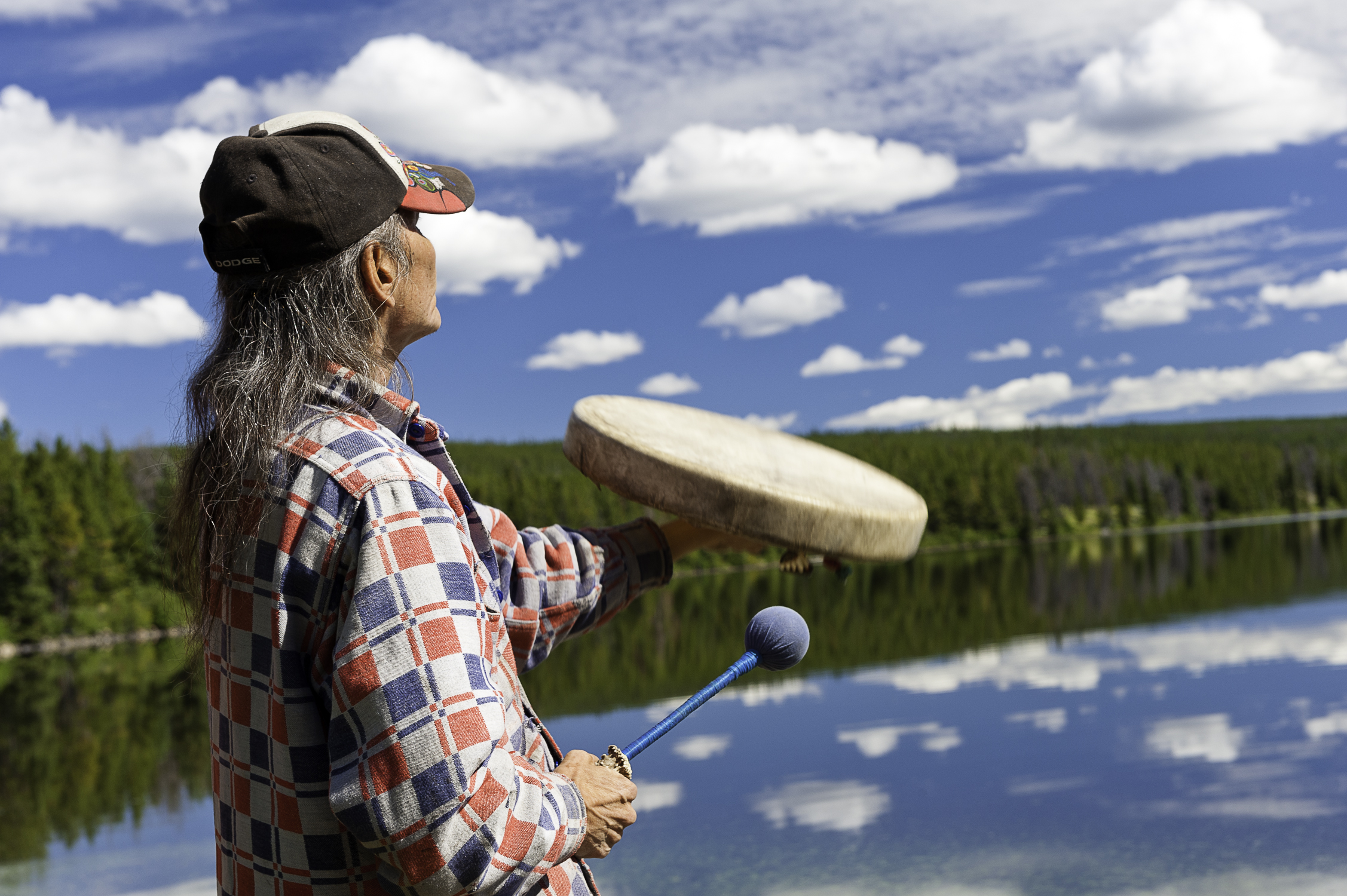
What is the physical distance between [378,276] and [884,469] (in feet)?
391

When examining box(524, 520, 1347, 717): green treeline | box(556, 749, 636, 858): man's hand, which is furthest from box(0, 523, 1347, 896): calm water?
box(556, 749, 636, 858): man's hand

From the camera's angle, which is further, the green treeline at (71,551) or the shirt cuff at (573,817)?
the green treeline at (71,551)

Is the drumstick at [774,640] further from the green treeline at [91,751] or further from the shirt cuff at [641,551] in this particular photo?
the green treeline at [91,751]

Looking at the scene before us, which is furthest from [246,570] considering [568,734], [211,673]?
[568,734]

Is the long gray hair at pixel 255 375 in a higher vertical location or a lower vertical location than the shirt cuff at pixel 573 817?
higher

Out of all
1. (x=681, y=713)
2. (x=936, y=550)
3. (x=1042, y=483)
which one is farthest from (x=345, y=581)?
(x=1042, y=483)

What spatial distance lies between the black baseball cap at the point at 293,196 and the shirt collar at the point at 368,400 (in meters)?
0.21

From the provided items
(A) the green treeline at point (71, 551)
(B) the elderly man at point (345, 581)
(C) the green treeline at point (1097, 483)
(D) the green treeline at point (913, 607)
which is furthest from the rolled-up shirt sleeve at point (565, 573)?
(C) the green treeline at point (1097, 483)

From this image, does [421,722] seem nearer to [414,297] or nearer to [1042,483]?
[414,297]

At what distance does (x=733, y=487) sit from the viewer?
2670 millimetres

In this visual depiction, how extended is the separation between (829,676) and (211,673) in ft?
86.9

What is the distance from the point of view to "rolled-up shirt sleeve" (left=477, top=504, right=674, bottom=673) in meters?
2.55

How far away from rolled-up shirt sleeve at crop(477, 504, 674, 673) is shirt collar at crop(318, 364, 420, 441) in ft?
2.04

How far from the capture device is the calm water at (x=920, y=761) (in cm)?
1203
